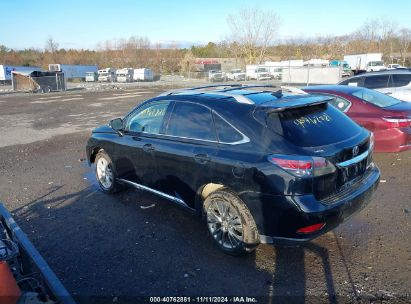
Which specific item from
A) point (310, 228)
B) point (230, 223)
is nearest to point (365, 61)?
point (230, 223)

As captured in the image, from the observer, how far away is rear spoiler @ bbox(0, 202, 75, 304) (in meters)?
2.37

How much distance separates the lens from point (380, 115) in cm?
620

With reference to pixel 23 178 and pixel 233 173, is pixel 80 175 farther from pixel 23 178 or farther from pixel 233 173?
pixel 233 173

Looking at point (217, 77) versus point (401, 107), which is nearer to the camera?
point (401, 107)

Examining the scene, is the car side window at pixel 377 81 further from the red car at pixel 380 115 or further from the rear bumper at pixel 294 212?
the rear bumper at pixel 294 212

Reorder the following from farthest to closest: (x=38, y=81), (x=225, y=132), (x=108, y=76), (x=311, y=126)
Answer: (x=108, y=76)
(x=38, y=81)
(x=225, y=132)
(x=311, y=126)

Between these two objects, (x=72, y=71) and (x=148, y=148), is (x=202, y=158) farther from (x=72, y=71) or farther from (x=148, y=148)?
(x=72, y=71)

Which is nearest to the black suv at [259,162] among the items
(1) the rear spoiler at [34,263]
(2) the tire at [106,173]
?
(2) the tire at [106,173]

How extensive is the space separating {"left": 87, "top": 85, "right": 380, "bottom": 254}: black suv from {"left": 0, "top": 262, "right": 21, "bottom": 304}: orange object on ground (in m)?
1.96

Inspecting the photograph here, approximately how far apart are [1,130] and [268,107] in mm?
11748

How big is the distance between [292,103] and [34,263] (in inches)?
105

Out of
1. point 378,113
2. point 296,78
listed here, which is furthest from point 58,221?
point 296,78

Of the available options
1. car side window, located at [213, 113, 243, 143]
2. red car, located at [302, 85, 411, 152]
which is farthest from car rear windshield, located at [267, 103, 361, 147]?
red car, located at [302, 85, 411, 152]

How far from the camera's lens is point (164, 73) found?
7038cm
